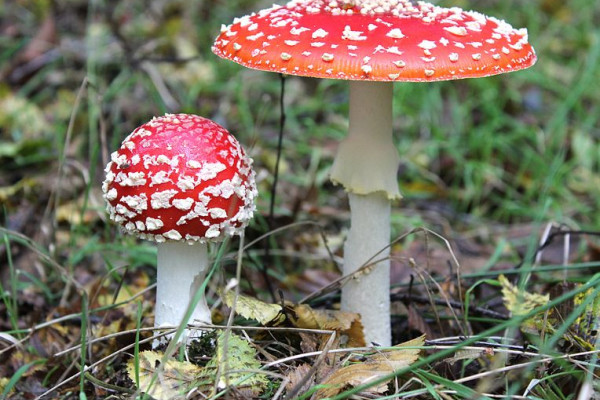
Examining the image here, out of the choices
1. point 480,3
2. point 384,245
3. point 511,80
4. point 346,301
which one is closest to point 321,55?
point 384,245

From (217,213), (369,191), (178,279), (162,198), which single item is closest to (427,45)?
(369,191)

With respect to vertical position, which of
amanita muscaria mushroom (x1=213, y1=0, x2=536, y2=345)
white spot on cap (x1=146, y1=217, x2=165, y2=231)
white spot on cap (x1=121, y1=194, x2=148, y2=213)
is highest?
amanita muscaria mushroom (x1=213, y1=0, x2=536, y2=345)

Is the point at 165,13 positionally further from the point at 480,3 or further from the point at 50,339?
the point at 50,339

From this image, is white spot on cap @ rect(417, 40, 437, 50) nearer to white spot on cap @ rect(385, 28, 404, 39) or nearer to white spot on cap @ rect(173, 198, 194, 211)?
white spot on cap @ rect(385, 28, 404, 39)

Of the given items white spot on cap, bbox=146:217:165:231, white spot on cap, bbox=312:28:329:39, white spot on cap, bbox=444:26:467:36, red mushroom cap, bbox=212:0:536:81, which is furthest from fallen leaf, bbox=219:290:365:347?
white spot on cap, bbox=444:26:467:36

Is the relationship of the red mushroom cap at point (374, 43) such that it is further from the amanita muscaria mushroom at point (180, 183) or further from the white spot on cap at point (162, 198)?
the white spot on cap at point (162, 198)

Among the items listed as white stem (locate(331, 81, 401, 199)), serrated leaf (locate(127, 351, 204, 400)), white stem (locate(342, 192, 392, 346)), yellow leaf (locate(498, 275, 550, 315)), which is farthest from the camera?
white stem (locate(342, 192, 392, 346))

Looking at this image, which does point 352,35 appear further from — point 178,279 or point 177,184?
point 178,279
